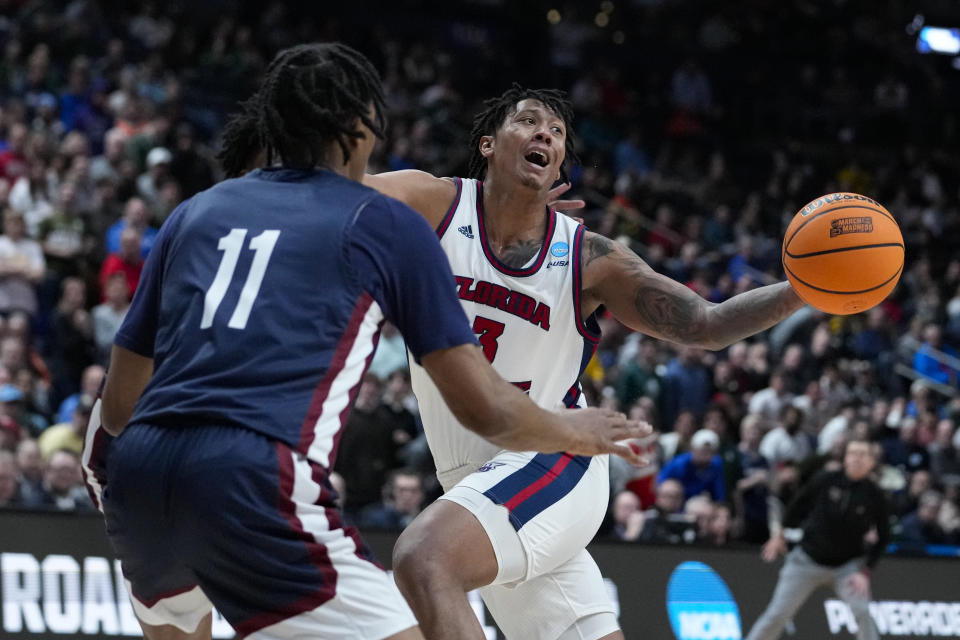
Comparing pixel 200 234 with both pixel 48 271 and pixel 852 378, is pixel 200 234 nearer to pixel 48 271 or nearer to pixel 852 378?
pixel 48 271

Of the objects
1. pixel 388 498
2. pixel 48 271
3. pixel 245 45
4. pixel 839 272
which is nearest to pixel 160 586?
pixel 839 272

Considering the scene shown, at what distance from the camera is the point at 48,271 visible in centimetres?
1086

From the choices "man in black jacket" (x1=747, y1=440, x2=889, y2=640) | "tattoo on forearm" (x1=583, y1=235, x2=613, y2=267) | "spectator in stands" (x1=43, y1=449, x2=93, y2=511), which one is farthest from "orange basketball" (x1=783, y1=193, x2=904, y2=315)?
"spectator in stands" (x1=43, y1=449, x2=93, y2=511)

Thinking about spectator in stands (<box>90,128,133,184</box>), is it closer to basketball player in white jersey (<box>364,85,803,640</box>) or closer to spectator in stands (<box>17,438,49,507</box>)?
spectator in stands (<box>17,438,49,507</box>)

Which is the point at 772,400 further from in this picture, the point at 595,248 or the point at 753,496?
the point at 595,248

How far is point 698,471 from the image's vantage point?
436 inches

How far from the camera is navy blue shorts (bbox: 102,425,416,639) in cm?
270

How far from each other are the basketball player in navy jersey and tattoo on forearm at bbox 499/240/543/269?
153cm

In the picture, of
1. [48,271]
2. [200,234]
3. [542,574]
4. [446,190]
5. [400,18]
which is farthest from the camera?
[400,18]

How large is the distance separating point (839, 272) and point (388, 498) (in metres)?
6.00

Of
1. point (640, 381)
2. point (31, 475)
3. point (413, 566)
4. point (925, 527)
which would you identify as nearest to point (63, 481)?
point (31, 475)

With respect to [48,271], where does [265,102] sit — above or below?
above

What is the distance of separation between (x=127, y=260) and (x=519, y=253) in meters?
6.83

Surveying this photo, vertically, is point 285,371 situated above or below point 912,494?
above
